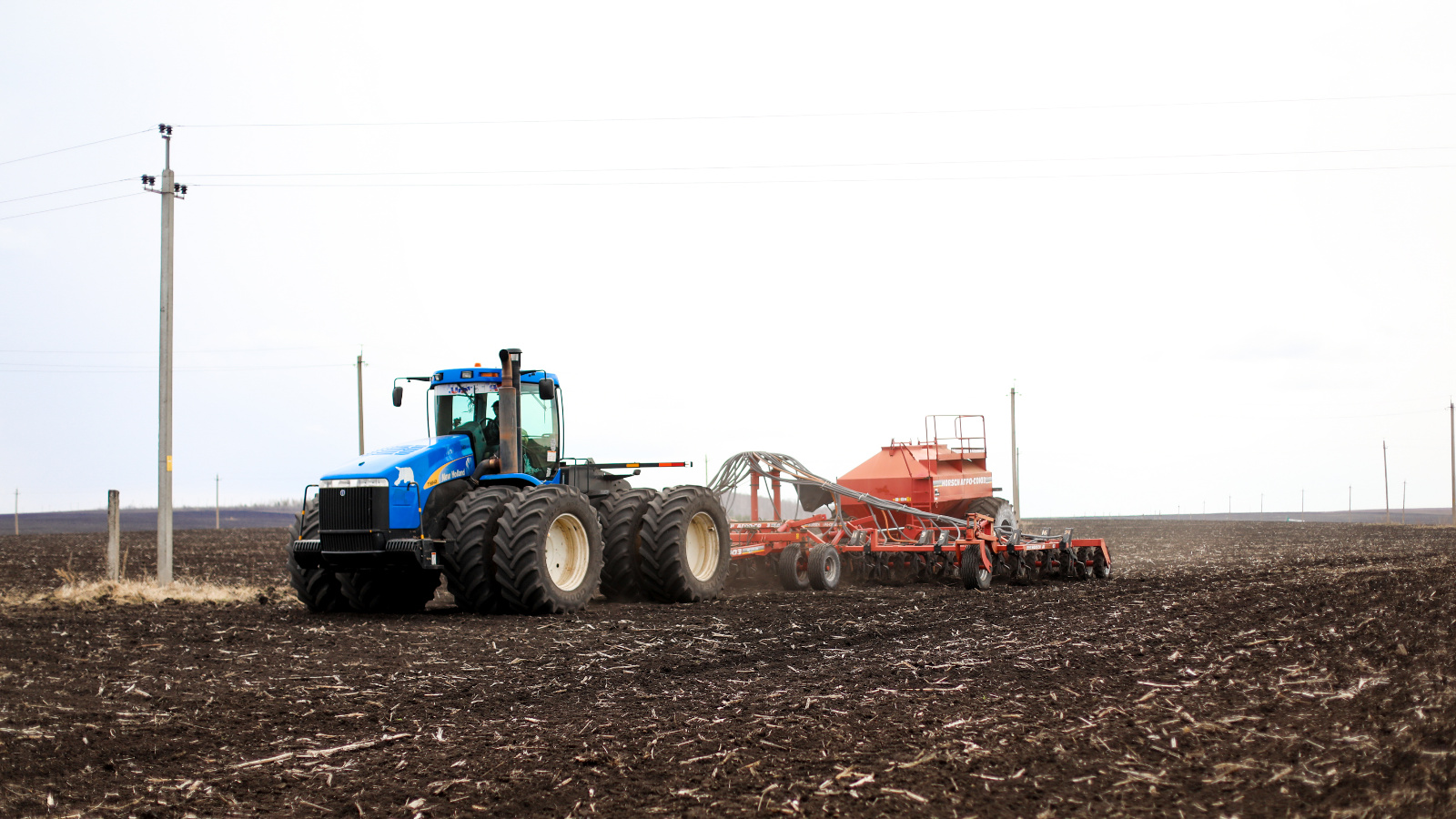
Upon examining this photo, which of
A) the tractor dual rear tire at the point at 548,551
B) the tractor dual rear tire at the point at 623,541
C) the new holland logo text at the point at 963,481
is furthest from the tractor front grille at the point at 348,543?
the new holland logo text at the point at 963,481

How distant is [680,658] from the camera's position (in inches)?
373

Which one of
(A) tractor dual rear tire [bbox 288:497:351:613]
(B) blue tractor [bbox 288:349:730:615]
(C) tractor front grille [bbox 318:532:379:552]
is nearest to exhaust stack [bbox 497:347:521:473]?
(B) blue tractor [bbox 288:349:730:615]

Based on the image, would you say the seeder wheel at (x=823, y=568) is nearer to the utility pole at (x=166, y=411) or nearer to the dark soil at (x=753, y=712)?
the dark soil at (x=753, y=712)

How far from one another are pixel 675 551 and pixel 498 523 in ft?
8.71

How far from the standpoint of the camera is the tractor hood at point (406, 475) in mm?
12320

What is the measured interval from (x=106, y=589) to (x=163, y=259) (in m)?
5.65

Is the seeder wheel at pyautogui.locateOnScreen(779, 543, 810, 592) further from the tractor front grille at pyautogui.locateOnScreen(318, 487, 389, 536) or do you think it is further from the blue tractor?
the tractor front grille at pyautogui.locateOnScreen(318, 487, 389, 536)

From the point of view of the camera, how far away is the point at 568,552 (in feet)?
43.6

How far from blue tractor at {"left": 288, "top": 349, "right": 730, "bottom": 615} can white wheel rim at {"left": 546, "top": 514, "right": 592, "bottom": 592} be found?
0.02 meters

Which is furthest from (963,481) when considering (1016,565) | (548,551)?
(548,551)

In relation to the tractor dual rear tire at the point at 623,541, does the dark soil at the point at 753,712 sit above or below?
below

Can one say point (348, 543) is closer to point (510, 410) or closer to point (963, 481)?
point (510, 410)

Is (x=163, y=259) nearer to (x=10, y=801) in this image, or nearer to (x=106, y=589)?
(x=106, y=589)

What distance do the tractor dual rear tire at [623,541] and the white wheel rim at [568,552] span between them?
94cm
